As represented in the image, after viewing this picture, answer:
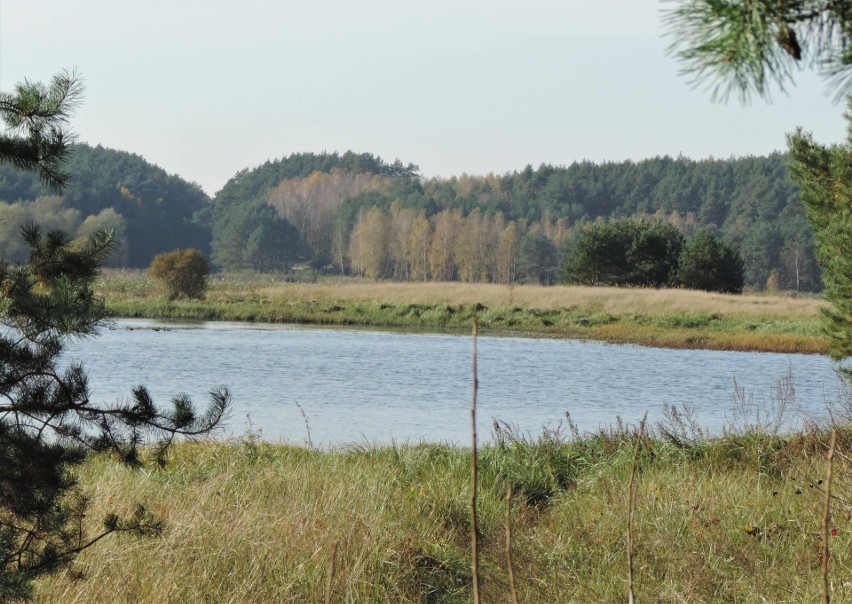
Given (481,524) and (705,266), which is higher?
(705,266)

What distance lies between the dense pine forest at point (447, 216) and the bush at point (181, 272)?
29.8 metres

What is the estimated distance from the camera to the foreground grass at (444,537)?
4699 millimetres

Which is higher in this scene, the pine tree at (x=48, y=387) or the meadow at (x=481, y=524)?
the pine tree at (x=48, y=387)

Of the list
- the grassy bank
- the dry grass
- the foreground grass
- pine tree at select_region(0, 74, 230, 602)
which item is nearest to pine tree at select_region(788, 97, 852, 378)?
the foreground grass

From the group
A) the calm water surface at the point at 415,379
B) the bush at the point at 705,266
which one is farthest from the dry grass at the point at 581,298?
the calm water surface at the point at 415,379

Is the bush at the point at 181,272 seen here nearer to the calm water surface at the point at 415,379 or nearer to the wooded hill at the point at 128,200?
the calm water surface at the point at 415,379

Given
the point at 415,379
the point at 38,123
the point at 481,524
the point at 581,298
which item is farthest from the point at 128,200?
the point at 38,123

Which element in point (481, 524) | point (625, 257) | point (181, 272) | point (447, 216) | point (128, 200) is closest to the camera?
point (481, 524)

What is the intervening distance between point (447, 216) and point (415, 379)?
7548 cm

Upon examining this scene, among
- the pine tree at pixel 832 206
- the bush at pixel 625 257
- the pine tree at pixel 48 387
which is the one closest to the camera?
the pine tree at pixel 48 387

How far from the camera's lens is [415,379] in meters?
19.2

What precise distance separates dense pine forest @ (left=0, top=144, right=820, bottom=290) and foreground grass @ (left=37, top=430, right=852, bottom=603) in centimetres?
6211

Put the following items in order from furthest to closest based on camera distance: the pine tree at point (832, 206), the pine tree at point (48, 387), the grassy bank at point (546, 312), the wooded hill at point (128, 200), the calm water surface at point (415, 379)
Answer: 1. the wooded hill at point (128, 200)
2. the grassy bank at point (546, 312)
3. the calm water surface at point (415, 379)
4. the pine tree at point (832, 206)
5. the pine tree at point (48, 387)

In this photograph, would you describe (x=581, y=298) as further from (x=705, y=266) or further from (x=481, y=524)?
(x=481, y=524)
